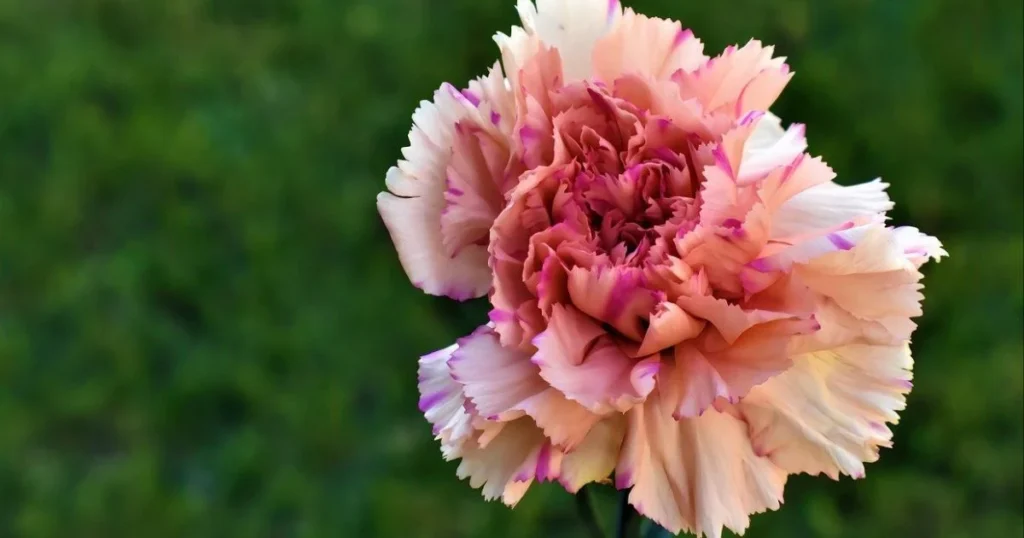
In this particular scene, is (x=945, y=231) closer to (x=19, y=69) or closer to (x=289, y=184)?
(x=289, y=184)

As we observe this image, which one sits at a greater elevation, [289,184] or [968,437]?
[289,184]

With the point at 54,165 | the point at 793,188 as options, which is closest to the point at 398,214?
the point at 793,188

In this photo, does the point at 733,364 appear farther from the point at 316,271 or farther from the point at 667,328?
the point at 316,271

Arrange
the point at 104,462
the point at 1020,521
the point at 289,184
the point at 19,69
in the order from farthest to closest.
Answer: the point at 19,69 < the point at 289,184 < the point at 104,462 < the point at 1020,521

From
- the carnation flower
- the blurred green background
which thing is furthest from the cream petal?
the blurred green background

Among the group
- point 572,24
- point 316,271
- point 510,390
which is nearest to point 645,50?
point 572,24

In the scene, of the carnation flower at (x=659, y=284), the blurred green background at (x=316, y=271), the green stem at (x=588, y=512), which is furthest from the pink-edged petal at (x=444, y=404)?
the blurred green background at (x=316, y=271)

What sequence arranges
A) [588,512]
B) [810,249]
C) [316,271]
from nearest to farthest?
[810,249], [588,512], [316,271]
